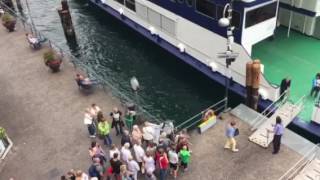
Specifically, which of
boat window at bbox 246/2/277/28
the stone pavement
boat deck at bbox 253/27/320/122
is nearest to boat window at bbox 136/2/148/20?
the stone pavement

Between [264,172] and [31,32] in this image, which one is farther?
[31,32]

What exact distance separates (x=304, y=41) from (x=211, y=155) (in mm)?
11513

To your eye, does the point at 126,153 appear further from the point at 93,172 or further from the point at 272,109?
the point at 272,109

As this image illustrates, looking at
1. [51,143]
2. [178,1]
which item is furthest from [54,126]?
[178,1]

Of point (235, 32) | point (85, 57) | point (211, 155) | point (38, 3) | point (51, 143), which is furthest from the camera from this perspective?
point (38, 3)

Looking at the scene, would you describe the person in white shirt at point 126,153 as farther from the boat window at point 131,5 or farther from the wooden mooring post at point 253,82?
the boat window at point 131,5

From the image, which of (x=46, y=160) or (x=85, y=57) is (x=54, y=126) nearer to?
(x=46, y=160)

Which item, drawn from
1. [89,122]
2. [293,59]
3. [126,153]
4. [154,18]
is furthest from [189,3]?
[126,153]

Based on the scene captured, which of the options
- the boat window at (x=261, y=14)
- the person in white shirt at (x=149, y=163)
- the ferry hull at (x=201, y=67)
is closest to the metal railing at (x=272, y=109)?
the ferry hull at (x=201, y=67)

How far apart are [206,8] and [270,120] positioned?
740 cm

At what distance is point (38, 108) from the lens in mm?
21109

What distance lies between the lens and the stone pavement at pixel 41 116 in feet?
57.4

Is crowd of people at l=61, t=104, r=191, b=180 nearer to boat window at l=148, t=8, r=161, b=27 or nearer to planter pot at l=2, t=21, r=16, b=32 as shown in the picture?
boat window at l=148, t=8, r=161, b=27

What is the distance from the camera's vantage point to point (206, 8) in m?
21.7
